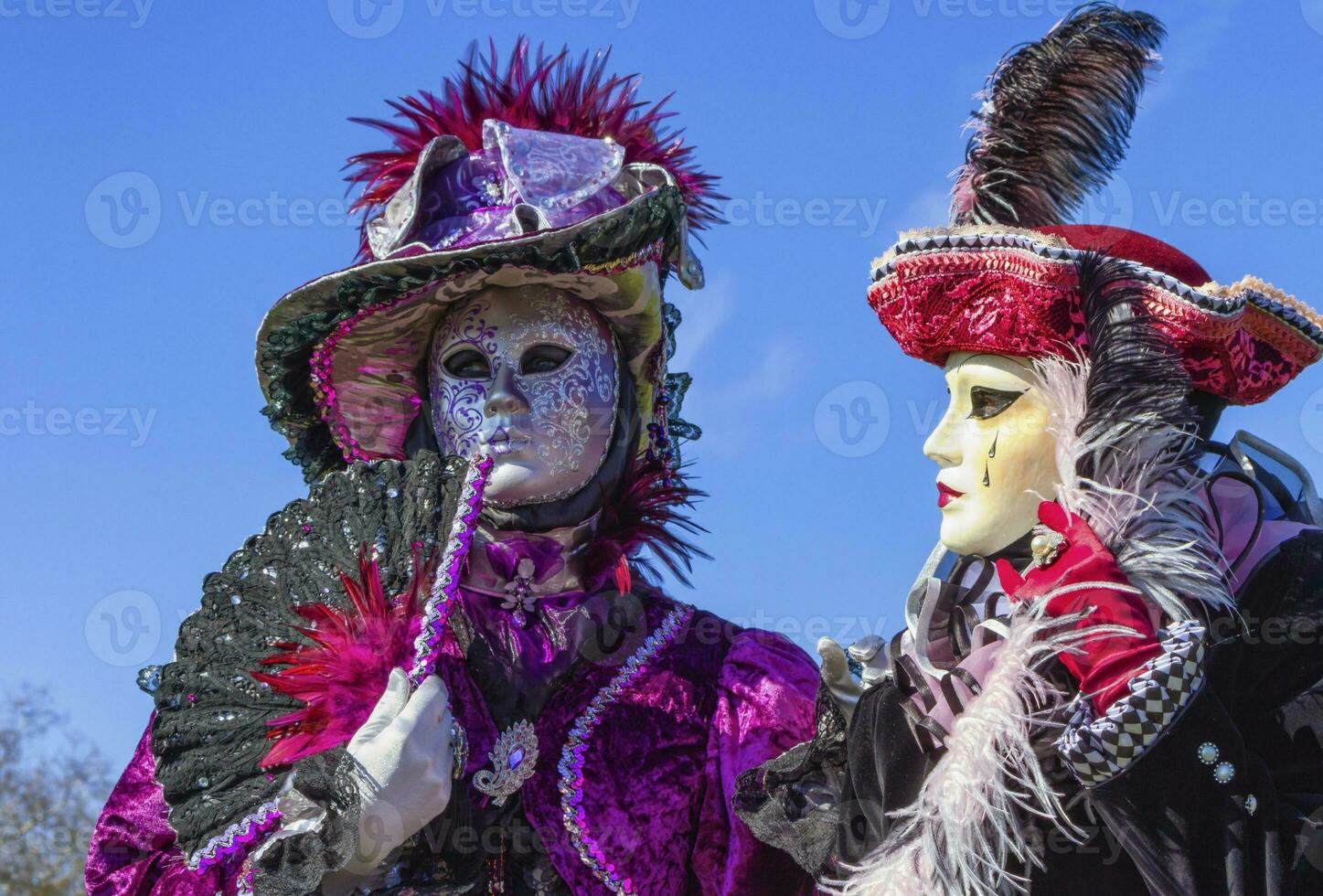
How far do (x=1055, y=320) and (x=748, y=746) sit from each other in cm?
144

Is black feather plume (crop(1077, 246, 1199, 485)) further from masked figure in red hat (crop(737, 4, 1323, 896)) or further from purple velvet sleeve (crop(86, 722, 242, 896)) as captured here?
purple velvet sleeve (crop(86, 722, 242, 896))

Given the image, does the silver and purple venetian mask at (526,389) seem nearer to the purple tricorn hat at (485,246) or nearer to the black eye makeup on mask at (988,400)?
the purple tricorn hat at (485,246)

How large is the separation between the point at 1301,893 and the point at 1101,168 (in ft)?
5.93

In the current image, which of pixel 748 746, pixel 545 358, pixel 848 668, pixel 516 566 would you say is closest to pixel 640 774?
pixel 748 746

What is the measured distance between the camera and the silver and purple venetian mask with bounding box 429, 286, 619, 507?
4992mm

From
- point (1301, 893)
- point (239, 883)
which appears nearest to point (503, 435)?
point (239, 883)

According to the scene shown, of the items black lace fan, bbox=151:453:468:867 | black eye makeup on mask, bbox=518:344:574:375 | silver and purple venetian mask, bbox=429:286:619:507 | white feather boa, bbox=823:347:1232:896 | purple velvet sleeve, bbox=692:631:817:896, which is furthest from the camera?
black eye makeup on mask, bbox=518:344:574:375

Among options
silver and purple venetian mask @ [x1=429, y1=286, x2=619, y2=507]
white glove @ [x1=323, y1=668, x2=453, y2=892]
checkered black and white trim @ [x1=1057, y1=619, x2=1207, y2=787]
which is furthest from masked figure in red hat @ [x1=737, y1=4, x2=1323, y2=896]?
silver and purple venetian mask @ [x1=429, y1=286, x2=619, y2=507]

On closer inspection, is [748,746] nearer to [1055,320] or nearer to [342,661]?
[342,661]

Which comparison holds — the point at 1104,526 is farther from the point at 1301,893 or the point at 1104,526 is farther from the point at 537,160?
the point at 537,160

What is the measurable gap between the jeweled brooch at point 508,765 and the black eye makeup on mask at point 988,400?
1468 mm

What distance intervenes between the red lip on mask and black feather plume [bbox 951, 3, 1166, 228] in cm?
69

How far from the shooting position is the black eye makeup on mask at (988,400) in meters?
4.14

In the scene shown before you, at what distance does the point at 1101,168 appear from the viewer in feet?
14.7
